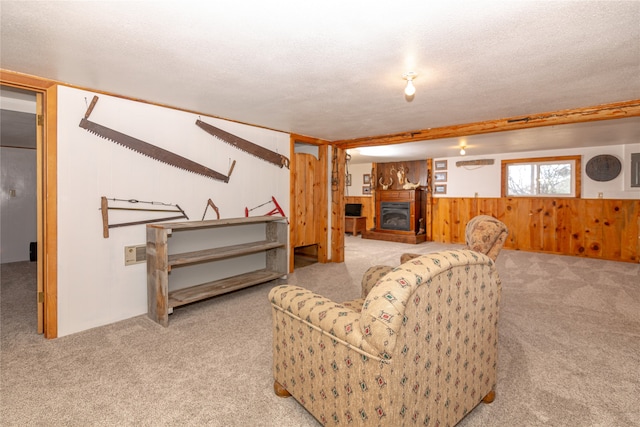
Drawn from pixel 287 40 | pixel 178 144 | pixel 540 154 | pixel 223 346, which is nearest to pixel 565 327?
pixel 223 346

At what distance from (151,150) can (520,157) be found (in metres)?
6.99

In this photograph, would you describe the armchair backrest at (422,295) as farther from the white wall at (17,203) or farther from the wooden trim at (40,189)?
the white wall at (17,203)

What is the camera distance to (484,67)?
7.38 ft

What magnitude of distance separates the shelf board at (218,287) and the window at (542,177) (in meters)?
5.68

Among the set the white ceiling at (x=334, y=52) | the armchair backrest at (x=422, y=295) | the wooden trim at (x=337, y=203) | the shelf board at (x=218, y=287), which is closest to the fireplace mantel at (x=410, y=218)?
the wooden trim at (x=337, y=203)

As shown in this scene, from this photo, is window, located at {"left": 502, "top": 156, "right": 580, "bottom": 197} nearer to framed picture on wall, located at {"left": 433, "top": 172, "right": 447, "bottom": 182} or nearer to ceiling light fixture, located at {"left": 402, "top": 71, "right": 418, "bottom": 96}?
framed picture on wall, located at {"left": 433, "top": 172, "right": 447, "bottom": 182}

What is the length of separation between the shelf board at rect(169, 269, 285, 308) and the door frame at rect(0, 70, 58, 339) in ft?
2.94

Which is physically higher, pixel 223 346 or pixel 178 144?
pixel 178 144

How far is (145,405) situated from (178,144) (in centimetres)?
248

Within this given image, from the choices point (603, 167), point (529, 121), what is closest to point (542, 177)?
point (603, 167)

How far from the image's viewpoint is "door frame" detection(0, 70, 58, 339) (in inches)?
101

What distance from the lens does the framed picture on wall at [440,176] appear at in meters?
7.87

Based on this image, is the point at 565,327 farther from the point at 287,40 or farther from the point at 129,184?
the point at 129,184

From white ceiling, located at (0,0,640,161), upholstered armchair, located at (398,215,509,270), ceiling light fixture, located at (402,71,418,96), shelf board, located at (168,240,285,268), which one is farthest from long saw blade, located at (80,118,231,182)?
upholstered armchair, located at (398,215,509,270)
